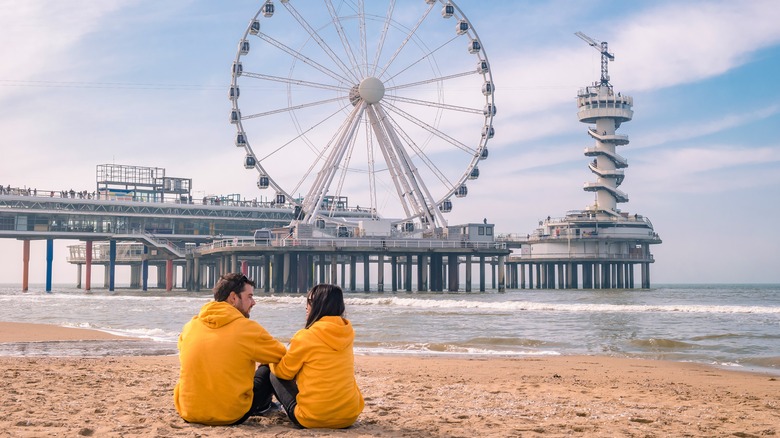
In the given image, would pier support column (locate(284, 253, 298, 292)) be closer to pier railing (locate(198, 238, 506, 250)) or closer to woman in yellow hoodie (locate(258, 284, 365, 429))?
pier railing (locate(198, 238, 506, 250))

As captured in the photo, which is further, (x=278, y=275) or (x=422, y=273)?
(x=422, y=273)

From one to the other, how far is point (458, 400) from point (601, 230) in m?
81.2

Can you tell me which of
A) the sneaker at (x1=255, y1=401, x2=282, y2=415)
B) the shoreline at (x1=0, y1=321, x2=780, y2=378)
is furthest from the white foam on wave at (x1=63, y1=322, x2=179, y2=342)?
the sneaker at (x1=255, y1=401, x2=282, y2=415)

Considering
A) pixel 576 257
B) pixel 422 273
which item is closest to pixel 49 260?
pixel 422 273

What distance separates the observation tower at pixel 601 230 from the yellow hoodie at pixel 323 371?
81.8 metres

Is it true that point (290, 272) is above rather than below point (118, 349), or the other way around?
above

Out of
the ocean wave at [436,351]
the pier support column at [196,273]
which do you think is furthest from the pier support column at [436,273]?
the ocean wave at [436,351]

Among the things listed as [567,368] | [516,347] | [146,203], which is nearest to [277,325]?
[516,347]

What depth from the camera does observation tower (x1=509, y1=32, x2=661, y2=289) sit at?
3388 inches

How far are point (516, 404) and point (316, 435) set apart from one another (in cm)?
227

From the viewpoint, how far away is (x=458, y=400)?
7.57 metres

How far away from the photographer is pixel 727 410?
726cm

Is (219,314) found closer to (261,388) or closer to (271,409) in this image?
(261,388)

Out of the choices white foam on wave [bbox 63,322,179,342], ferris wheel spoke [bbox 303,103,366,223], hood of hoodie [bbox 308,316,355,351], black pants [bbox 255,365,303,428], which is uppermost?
ferris wheel spoke [bbox 303,103,366,223]
